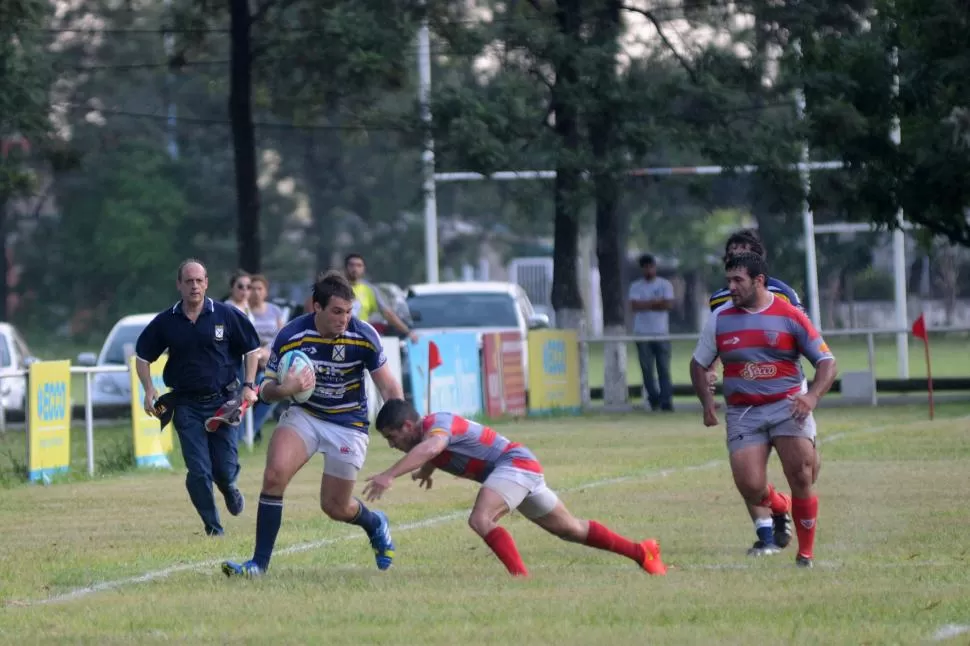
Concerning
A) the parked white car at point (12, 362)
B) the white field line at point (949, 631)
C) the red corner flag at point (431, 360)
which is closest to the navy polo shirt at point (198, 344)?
the white field line at point (949, 631)

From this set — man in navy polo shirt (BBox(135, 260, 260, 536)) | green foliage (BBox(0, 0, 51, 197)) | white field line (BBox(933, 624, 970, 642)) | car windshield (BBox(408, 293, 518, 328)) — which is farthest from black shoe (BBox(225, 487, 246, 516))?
car windshield (BBox(408, 293, 518, 328))

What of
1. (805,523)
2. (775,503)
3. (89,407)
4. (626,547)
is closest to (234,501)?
(775,503)

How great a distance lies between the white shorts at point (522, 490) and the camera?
941cm

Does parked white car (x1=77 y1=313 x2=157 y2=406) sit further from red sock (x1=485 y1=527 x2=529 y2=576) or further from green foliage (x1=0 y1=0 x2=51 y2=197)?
red sock (x1=485 y1=527 x2=529 y2=576)

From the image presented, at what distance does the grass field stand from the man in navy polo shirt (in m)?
0.50

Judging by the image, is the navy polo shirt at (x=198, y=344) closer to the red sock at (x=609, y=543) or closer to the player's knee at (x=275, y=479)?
the player's knee at (x=275, y=479)

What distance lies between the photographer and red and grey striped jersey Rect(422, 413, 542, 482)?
943cm

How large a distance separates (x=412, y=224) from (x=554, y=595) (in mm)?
66510

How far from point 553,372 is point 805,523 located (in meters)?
16.9

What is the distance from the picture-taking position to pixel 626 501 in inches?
554

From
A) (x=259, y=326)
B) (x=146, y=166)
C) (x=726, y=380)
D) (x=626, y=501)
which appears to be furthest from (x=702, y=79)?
(x=146, y=166)

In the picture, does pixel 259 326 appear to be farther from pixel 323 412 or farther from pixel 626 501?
pixel 323 412

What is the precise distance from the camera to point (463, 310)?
2864cm

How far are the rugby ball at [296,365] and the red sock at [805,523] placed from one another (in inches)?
106
